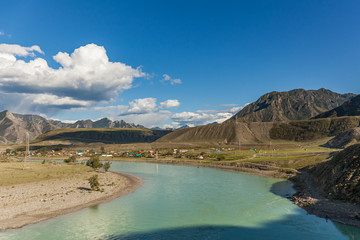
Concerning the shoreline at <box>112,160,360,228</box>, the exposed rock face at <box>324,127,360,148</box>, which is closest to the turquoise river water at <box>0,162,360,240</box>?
the shoreline at <box>112,160,360,228</box>

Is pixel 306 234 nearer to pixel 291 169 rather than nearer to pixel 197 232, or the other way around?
pixel 197 232

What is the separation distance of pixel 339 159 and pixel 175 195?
124 ft

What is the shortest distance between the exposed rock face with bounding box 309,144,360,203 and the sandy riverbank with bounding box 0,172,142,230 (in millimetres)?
42588

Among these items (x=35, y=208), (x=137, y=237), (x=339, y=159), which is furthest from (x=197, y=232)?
(x=339, y=159)

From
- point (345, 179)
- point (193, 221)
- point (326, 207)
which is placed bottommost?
point (193, 221)

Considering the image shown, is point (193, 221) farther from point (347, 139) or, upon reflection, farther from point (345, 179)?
point (347, 139)

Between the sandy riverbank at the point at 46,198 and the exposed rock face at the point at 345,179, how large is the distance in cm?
4259

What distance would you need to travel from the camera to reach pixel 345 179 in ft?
137

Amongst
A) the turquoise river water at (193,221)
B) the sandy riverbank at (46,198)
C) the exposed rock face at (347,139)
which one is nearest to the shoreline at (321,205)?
the turquoise river water at (193,221)

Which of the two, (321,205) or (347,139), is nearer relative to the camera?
(321,205)

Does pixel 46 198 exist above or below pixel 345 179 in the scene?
below

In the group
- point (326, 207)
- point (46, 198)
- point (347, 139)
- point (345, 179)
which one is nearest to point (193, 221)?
point (326, 207)

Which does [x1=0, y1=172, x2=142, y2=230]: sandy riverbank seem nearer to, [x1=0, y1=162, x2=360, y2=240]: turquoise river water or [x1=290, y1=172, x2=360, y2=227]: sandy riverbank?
[x1=0, y1=162, x2=360, y2=240]: turquoise river water

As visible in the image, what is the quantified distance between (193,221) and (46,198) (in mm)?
29926
